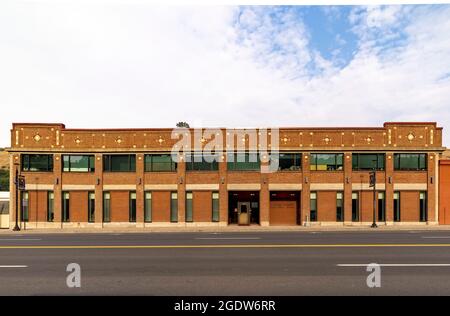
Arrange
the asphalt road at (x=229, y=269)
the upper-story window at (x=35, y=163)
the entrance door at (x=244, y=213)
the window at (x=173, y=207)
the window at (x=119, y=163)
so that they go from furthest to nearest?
the window at (x=119, y=163) < the upper-story window at (x=35, y=163) < the entrance door at (x=244, y=213) < the window at (x=173, y=207) < the asphalt road at (x=229, y=269)

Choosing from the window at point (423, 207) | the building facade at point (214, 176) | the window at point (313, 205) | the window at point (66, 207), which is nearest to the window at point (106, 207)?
the building facade at point (214, 176)

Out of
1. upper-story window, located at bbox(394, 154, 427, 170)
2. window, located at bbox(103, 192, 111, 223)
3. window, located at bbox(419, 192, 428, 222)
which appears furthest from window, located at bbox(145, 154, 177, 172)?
Answer: window, located at bbox(419, 192, 428, 222)

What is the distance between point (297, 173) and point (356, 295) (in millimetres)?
19743

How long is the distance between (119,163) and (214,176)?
896 centimetres

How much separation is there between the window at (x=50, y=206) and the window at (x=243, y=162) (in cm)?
1655

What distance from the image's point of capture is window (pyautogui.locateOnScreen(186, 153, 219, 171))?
26672 mm

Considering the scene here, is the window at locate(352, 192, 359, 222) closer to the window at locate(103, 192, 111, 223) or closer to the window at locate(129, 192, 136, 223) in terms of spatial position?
the window at locate(129, 192, 136, 223)

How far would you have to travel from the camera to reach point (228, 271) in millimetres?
9508

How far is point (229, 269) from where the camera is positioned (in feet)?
32.0

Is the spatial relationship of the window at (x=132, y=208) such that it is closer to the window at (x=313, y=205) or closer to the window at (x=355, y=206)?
the window at (x=313, y=205)

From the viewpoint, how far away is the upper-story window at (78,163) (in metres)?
26.9

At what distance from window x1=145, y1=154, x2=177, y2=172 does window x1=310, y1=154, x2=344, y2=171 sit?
509 inches

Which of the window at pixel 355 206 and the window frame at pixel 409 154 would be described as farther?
the window frame at pixel 409 154

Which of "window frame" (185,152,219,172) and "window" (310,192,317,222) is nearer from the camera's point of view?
"window" (310,192,317,222)
